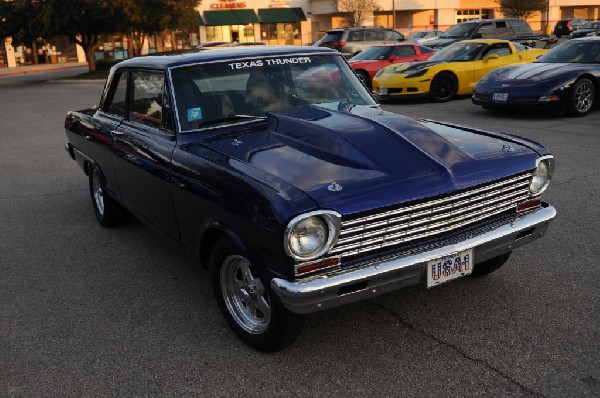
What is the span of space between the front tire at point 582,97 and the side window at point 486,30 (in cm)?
1124

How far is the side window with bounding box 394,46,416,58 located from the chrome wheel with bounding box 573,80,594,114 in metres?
6.74

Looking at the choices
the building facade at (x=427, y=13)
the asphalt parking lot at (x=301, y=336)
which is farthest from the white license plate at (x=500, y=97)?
the building facade at (x=427, y=13)

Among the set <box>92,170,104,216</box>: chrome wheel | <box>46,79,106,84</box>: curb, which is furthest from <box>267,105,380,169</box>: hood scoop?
<box>46,79,106,84</box>: curb

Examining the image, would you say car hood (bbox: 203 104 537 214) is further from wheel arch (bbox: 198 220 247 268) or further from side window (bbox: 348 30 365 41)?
side window (bbox: 348 30 365 41)

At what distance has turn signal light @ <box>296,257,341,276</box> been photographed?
297cm

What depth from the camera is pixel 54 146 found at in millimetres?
10961

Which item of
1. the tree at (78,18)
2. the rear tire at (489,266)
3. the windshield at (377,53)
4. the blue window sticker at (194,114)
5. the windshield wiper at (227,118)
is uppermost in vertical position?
the tree at (78,18)

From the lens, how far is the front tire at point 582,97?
425 inches

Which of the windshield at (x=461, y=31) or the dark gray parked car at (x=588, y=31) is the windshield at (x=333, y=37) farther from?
the dark gray parked car at (x=588, y=31)

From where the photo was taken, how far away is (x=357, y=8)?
54.1 m

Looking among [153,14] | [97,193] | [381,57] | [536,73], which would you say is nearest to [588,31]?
[381,57]

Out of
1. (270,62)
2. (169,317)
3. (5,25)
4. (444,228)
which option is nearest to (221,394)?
(169,317)

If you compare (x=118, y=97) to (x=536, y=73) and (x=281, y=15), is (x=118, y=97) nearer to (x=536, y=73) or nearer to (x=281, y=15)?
(x=536, y=73)

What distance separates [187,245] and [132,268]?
3.87 ft
